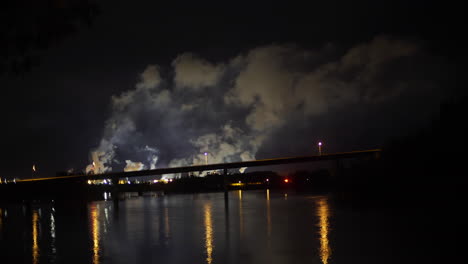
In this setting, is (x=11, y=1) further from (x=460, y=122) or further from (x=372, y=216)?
(x=460, y=122)

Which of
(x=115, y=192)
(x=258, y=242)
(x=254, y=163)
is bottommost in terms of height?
(x=258, y=242)

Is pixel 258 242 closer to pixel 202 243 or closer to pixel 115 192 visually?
pixel 202 243

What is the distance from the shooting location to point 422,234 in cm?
3203

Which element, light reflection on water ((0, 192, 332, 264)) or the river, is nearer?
the river

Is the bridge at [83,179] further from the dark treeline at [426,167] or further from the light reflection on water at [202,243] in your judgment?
the light reflection on water at [202,243]

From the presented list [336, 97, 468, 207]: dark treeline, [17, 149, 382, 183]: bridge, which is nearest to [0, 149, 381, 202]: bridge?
[17, 149, 382, 183]: bridge

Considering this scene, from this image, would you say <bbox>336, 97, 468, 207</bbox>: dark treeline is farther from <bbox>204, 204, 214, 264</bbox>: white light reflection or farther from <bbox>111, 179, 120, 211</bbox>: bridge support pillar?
<bbox>111, 179, 120, 211</bbox>: bridge support pillar

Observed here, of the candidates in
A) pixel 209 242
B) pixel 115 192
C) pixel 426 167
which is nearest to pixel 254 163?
pixel 115 192

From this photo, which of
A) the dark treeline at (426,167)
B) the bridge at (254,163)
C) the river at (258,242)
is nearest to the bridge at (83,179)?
the bridge at (254,163)

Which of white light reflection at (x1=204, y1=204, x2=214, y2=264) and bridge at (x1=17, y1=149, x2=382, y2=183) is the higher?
bridge at (x1=17, y1=149, x2=382, y2=183)

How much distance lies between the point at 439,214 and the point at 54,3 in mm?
38070

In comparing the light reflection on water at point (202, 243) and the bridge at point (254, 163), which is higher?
the bridge at point (254, 163)

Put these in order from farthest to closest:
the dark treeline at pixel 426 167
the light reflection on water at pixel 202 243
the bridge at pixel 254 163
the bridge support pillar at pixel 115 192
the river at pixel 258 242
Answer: the bridge at pixel 254 163 < the bridge support pillar at pixel 115 192 < the dark treeline at pixel 426 167 < the light reflection on water at pixel 202 243 < the river at pixel 258 242

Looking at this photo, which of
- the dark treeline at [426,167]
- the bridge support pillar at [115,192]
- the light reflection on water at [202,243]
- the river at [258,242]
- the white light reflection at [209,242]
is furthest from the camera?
the bridge support pillar at [115,192]
